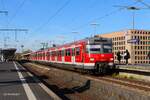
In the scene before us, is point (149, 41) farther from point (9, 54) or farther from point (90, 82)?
point (90, 82)

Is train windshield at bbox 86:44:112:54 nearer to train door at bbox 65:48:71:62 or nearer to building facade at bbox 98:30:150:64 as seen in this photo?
train door at bbox 65:48:71:62

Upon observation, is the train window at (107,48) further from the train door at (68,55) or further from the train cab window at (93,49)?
the train door at (68,55)

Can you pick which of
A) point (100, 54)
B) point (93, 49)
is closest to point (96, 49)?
point (93, 49)

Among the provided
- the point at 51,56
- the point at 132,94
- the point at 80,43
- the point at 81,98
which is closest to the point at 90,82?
the point at 81,98

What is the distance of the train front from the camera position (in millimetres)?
32875

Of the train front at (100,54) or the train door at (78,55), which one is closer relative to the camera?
the train front at (100,54)

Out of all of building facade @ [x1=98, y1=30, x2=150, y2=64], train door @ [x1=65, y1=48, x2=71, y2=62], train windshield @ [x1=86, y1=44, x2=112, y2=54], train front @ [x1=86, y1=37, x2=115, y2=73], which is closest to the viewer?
train front @ [x1=86, y1=37, x2=115, y2=73]

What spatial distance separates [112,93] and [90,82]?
17.9 ft

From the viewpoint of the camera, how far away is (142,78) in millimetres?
29375

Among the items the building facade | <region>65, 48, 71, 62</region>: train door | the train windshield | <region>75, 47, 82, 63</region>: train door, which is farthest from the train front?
the building facade

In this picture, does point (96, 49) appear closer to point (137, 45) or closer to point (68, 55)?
point (68, 55)

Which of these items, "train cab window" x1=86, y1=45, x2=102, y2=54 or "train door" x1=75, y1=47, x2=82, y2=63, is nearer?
"train cab window" x1=86, y1=45, x2=102, y2=54

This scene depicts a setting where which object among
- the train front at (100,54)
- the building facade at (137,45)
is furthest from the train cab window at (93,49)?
the building facade at (137,45)

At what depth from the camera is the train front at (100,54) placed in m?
32.9
